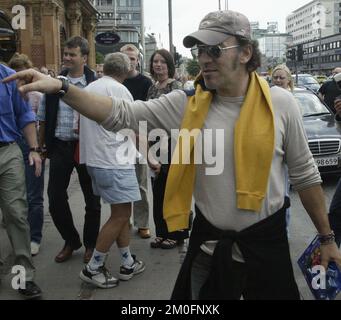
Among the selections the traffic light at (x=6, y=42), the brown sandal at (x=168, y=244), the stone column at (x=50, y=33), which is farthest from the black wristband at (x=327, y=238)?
the stone column at (x=50, y=33)

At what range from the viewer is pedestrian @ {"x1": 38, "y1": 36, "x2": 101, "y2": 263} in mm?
4734

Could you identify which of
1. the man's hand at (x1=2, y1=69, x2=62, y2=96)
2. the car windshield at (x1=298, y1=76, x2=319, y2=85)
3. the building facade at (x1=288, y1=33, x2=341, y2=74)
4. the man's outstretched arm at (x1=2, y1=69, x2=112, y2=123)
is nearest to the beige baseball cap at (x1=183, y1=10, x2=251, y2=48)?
the man's outstretched arm at (x1=2, y1=69, x2=112, y2=123)

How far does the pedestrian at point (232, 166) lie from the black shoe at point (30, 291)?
Result: 6.49 feet

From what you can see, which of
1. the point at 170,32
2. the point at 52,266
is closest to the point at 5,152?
the point at 52,266

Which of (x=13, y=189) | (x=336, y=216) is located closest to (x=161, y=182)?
(x=13, y=189)

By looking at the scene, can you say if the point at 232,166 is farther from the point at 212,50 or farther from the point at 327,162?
the point at 327,162

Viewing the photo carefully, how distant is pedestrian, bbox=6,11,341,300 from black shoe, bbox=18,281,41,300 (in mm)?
1980

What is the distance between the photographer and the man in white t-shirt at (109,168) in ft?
13.6

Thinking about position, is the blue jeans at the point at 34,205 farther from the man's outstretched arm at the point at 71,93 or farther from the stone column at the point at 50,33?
the stone column at the point at 50,33

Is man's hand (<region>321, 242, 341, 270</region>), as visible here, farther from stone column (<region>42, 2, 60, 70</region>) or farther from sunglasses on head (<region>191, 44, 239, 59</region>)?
stone column (<region>42, 2, 60, 70</region>)

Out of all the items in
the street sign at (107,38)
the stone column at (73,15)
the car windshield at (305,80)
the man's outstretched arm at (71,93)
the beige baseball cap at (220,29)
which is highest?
the stone column at (73,15)

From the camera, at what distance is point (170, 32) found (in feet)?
89.5

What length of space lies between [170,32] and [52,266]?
2381 centimetres

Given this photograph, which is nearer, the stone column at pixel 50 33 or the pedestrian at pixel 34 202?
the pedestrian at pixel 34 202
